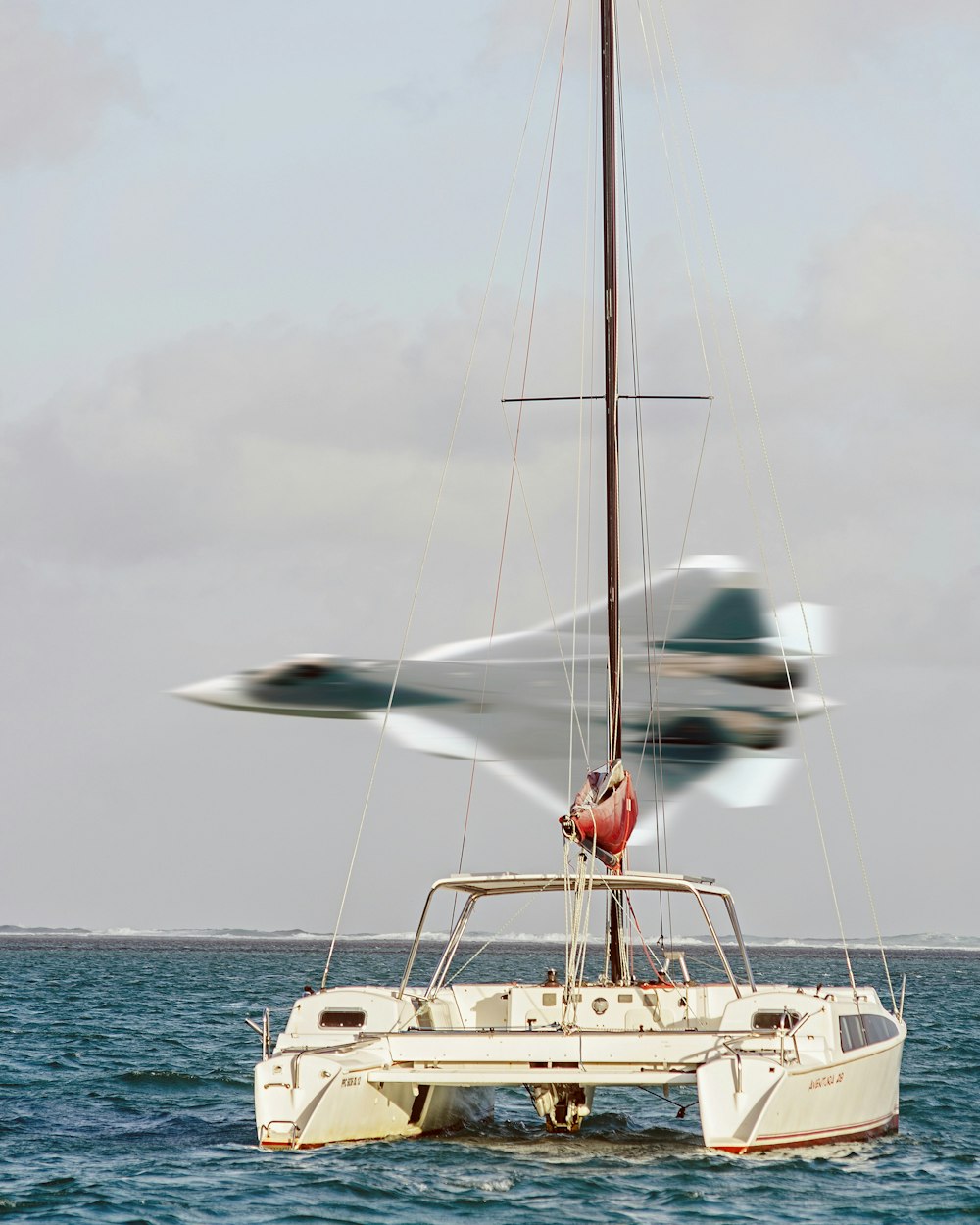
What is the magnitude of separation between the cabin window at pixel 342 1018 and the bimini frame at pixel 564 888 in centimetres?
38

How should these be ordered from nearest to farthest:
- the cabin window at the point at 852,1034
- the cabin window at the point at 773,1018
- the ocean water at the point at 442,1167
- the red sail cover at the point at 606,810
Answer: the ocean water at the point at 442,1167 < the cabin window at the point at 773,1018 < the cabin window at the point at 852,1034 < the red sail cover at the point at 606,810

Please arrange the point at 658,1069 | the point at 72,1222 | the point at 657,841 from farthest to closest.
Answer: the point at 657,841
the point at 658,1069
the point at 72,1222

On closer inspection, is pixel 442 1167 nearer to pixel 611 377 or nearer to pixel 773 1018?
pixel 773 1018

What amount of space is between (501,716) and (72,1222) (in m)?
10.0

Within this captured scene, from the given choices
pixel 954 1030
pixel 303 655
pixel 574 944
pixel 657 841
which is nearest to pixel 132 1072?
pixel 303 655

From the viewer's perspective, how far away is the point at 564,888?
585 inches

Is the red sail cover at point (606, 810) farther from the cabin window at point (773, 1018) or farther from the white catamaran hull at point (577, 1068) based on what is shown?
the cabin window at point (773, 1018)

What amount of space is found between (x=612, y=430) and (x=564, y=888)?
5.49 metres

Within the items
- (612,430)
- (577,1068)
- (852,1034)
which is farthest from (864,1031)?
(612,430)

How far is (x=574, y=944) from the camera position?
1395cm

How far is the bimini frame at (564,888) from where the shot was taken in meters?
15.0

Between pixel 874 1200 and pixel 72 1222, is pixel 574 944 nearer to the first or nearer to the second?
pixel 874 1200

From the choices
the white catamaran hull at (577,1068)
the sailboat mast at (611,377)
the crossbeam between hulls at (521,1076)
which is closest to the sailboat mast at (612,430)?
the sailboat mast at (611,377)

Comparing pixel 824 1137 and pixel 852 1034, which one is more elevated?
pixel 852 1034
